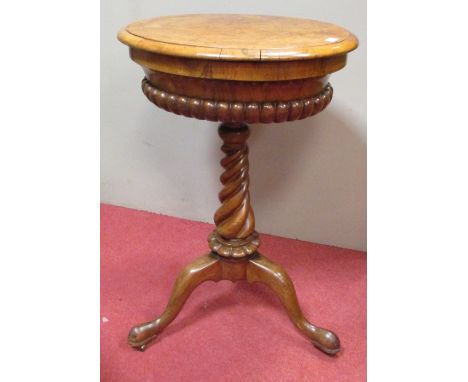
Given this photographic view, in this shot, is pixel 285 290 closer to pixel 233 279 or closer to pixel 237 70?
pixel 233 279

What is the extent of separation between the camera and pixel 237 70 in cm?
100

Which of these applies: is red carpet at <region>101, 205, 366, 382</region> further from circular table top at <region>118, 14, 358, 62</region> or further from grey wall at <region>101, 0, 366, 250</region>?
circular table top at <region>118, 14, 358, 62</region>

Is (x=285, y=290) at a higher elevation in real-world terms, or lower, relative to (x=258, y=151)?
lower

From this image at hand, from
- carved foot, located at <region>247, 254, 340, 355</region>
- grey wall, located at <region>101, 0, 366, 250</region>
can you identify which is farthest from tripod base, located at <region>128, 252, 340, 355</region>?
grey wall, located at <region>101, 0, 366, 250</region>

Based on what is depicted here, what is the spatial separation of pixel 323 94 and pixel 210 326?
0.72m

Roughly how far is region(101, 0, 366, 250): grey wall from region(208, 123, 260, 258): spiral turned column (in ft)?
1.61

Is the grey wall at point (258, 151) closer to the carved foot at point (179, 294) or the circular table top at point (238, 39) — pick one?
the circular table top at point (238, 39)

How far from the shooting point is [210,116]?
109cm

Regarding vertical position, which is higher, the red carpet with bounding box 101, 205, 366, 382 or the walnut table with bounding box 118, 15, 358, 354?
the walnut table with bounding box 118, 15, 358, 354

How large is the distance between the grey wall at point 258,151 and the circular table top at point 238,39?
413 mm

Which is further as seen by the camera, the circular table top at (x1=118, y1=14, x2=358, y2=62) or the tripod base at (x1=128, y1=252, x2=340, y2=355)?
the tripod base at (x1=128, y1=252, x2=340, y2=355)

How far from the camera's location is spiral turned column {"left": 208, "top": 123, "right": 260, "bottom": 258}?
52.9 inches

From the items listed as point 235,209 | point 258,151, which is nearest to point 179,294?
point 235,209

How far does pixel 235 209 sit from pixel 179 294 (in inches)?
10.8
